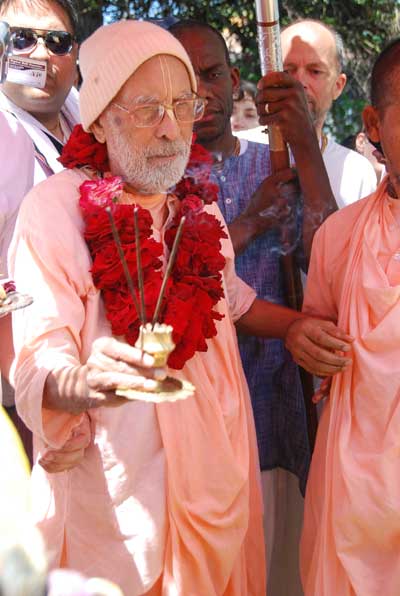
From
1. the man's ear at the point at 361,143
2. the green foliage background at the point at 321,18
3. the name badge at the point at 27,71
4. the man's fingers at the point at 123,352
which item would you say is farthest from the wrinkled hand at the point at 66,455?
the man's ear at the point at 361,143

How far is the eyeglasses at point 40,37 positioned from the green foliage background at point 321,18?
2301 mm

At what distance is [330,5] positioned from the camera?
7.78 meters

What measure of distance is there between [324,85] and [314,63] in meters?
0.12

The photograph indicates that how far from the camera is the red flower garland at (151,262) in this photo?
104 inches

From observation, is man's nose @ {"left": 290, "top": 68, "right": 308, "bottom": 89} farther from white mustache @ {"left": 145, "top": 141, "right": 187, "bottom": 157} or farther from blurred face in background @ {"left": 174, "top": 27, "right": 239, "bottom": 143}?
white mustache @ {"left": 145, "top": 141, "right": 187, "bottom": 157}

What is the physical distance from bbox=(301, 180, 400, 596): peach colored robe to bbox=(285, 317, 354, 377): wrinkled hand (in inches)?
1.8

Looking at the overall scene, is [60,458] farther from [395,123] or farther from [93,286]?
[395,123]

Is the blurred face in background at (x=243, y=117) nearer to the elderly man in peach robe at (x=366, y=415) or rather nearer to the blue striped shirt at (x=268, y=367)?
the blue striped shirt at (x=268, y=367)

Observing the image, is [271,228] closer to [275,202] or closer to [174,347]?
[275,202]

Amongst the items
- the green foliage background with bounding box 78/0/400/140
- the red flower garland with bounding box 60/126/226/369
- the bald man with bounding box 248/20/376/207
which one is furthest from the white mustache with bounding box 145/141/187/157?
the green foliage background with bounding box 78/0/400/140

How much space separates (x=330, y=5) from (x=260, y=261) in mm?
4760

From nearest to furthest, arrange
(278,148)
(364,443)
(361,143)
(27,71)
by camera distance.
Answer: (364,443), (27,71), (278,148), (361,143)


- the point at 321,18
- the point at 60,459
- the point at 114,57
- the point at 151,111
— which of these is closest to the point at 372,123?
the point at 151,111

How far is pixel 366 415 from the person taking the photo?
9.62 feet
